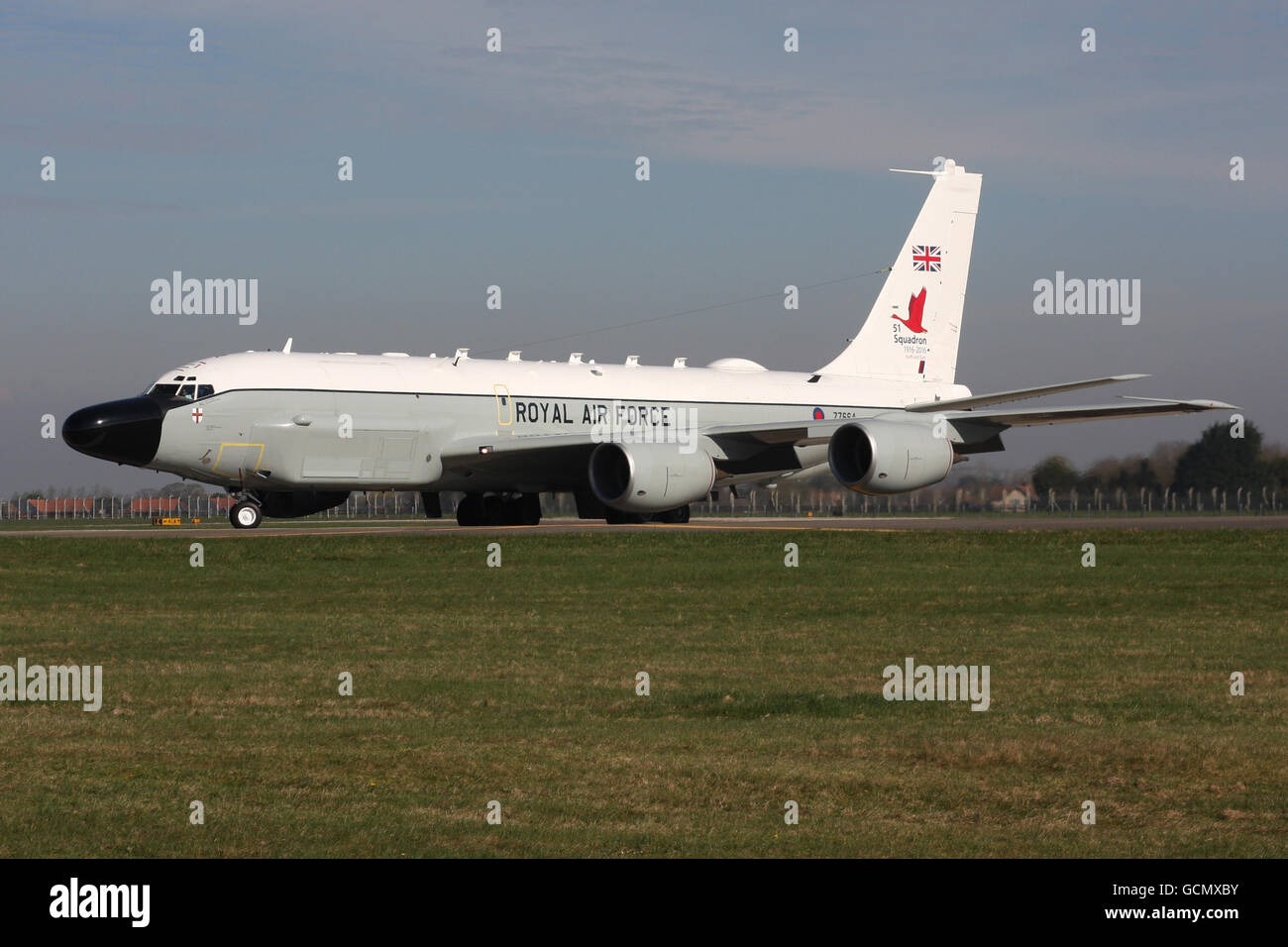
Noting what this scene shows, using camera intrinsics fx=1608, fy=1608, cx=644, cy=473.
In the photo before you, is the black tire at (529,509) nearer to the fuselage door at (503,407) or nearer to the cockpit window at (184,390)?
the fuselage door at (503,407)

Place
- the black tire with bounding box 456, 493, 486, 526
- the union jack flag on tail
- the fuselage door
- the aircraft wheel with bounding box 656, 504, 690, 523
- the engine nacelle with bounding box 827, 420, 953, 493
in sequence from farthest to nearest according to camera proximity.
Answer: the union jack flag on tail → the black tire with bounding box 456, 493, 486, 526 → the aircraft wheel with bounding box 656, 504, 690, 523 → the fuselage door → the engine nacelle with bounding box 827, 420, 953, 493

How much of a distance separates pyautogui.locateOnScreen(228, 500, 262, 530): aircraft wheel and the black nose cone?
123 inches

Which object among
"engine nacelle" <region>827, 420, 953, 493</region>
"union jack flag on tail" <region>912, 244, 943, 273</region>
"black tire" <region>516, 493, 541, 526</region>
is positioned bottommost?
"black tire" <region>516, 493, 541, 526</region>

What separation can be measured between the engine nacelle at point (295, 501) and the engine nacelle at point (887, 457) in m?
12.9

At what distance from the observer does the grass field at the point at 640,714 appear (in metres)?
10.8

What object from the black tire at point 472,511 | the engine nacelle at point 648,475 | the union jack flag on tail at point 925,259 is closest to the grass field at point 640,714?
the engine nacelle at point 648,475

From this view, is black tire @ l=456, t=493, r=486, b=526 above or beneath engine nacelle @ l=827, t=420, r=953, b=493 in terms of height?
beneath

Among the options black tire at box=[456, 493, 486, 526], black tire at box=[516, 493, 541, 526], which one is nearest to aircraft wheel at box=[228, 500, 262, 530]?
black tire at box=[456, 493, 486, 526]

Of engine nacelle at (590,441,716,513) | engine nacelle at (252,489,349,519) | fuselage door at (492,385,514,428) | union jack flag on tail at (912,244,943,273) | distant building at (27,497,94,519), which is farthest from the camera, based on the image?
distant building at (27,497,94,519)

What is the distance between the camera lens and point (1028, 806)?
1144 cm

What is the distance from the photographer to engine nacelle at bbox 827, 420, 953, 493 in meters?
40.6

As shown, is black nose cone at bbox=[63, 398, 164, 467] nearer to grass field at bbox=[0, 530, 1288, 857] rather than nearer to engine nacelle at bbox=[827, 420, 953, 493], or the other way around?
grass field at bbox=[0, 530, 1288, 857]
